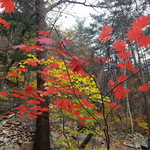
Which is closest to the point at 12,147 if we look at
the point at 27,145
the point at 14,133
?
the point at 27,145

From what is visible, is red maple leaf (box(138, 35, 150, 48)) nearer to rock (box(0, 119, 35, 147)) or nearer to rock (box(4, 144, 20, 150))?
rock (box(4, 144, 20, 150))

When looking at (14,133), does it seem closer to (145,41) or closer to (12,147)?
(12,147)

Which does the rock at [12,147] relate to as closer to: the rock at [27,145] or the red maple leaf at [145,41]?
the rock at [27,145]

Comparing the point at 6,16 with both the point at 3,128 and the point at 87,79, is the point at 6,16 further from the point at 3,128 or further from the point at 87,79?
the point at 87,79

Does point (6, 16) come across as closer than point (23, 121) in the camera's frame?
No

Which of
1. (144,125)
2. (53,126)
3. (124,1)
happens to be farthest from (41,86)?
(144,125)

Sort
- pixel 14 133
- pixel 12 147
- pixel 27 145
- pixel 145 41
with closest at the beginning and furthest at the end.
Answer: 1. pixel 145 41
2. pixel 12 147
3. pixel 27 145
4. pixel 14 133

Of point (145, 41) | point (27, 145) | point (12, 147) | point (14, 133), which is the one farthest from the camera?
point (14, 133)

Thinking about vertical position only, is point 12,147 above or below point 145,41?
below

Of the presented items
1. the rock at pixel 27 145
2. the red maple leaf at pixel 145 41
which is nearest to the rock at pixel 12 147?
the rock at pixel 27 145

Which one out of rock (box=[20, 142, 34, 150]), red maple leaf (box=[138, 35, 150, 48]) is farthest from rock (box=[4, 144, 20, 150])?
red maple leaf (box=[138, 35, 150, 48])

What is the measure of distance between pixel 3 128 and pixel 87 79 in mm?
3172

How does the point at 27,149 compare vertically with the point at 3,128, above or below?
below

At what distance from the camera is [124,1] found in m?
7.81
